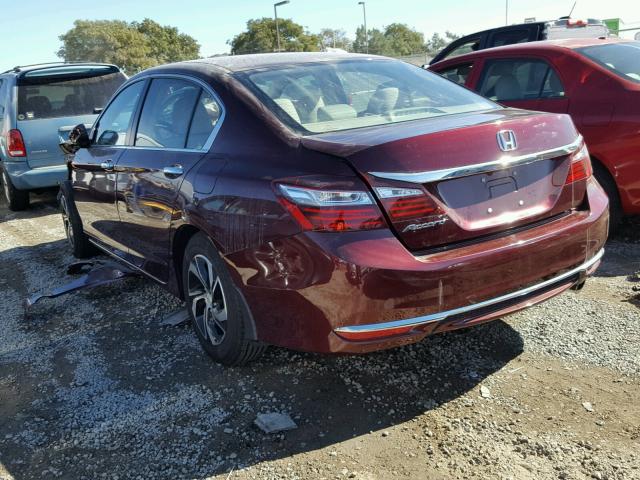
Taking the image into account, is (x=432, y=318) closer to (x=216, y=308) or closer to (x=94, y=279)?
(x=216, y=308)

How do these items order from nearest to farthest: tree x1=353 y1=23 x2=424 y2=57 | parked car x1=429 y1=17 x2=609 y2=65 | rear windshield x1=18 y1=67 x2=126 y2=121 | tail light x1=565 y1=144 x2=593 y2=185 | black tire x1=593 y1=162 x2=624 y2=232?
1. tail light x1=565 y1=144 x2=593 y2=185
2. black tire x1=593 y1=162 x2=624 y2=232
3. rear windshield x1=18 y1=67 x2=126 y2=121
4. parked car x1=429 y1=17 x2=609 y2=65
5. tree x1=353 y1=23 x2=424 y2=57

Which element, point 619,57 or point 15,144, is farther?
point 15,144

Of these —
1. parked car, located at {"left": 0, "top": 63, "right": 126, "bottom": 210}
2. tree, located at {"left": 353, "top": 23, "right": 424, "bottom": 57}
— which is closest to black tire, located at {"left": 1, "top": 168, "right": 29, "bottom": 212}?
parked car, located at {"left": 0, "top": 63, "right": 126, "bottom": 210}

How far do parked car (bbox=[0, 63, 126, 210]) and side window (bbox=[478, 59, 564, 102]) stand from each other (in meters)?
5.03

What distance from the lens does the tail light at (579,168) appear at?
295 centimetres

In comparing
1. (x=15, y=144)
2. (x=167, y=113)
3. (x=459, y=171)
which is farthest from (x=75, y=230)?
(x=459, y=171)

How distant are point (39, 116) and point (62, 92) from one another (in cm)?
48

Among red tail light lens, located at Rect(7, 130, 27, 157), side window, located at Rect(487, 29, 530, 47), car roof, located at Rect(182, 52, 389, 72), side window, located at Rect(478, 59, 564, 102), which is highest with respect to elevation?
side window, located at Rect(487, 29, 530, 47)

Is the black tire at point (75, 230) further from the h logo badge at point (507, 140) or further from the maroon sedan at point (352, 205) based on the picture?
the h logo badge at point (507, 140)

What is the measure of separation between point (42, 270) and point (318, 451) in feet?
13.3

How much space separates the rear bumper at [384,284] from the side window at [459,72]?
3790mm

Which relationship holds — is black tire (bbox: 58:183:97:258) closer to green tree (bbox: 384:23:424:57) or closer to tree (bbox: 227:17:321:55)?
tree (bbox: 227:17:321:55)

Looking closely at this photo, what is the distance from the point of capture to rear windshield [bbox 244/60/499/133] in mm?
3043

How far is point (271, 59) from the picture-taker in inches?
144
